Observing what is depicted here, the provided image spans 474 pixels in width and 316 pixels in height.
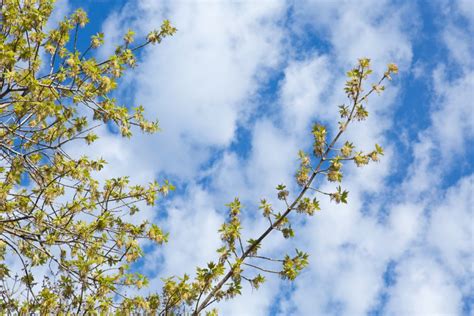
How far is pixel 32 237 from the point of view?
26.0ft

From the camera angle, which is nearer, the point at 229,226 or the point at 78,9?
the point at 229,226

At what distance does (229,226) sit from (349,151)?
1.80 m

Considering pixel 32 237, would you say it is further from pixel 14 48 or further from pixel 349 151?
pixel 349 151

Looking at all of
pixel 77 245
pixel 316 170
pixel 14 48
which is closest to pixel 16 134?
pixel 14 48

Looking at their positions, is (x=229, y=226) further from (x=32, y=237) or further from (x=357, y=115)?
(x=32, y=237)

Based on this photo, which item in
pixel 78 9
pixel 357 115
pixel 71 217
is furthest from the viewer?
pixel 78 9

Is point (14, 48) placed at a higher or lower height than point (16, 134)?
higher

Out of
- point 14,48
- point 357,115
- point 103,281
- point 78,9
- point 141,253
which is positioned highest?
point 78,9

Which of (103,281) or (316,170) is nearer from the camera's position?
(316,170)

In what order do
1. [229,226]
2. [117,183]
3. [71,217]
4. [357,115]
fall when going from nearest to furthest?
[229,226], [357,115], [71,217], [117,183]

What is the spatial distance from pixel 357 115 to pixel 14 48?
5.31m

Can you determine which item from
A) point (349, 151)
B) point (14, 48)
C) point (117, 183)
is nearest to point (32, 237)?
point (117, 183)

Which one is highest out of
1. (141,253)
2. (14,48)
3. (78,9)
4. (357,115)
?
(78,9)

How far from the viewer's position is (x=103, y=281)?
7117 mm
